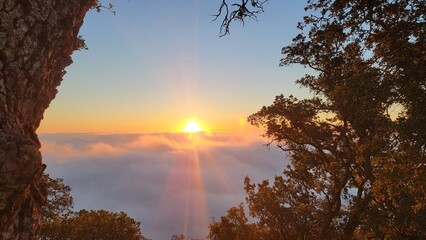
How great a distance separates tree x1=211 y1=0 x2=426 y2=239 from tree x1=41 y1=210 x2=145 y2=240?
16334 mm

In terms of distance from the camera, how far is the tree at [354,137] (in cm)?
825

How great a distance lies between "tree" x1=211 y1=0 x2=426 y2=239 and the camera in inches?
325

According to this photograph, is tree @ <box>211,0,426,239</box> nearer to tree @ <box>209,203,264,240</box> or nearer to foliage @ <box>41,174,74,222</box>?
tree @ <box>209,203,264,240</box>

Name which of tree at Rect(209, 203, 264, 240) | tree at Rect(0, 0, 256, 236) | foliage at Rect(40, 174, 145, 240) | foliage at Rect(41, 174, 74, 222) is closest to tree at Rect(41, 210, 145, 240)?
foliage at Rect(40, 174, 145, 240)

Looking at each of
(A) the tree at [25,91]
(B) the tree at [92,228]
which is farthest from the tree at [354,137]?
(B) the tree at [92,228]

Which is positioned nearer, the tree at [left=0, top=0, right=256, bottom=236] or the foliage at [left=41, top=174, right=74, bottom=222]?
the tree at [left=0, top=0, right=256, bottom=236]

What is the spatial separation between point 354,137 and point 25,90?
1727 cm

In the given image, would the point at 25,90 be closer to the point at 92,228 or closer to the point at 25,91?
the point at 25,91

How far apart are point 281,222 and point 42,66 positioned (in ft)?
64.8

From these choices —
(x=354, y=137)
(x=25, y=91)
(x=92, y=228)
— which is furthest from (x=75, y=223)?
(x=354, y=137)

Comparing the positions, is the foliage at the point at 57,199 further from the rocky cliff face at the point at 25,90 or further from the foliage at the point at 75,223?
the rocky cliff face at the point at 25,90

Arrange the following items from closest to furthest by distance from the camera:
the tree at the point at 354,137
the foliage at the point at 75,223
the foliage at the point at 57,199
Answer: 1. the tree at the point at 354,137
2. the foliage at the point at 57,199
3. the foliage at the point at 75,223

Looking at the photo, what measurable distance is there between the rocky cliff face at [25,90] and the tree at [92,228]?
67.2ft

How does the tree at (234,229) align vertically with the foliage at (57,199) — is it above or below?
below
